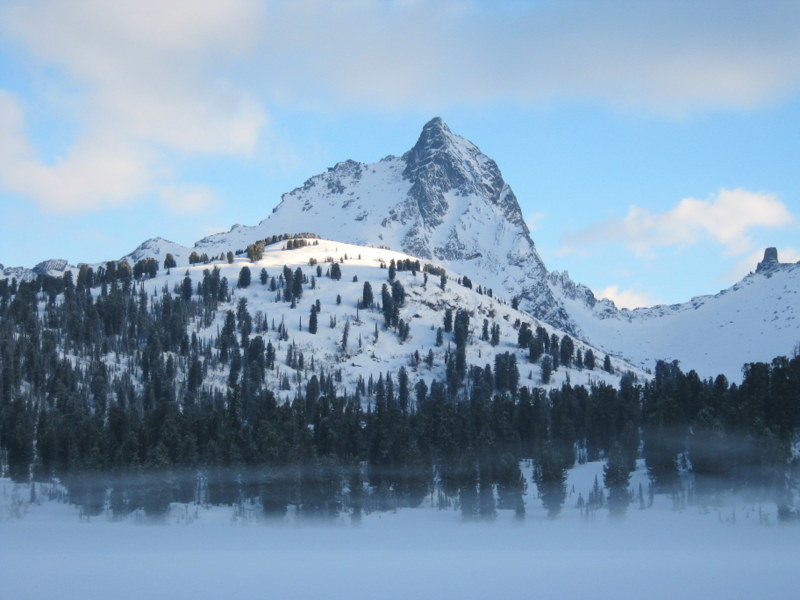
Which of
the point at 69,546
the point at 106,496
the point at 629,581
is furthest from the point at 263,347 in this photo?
the point at 629,581

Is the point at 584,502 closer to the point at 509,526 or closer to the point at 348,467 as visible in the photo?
the point at 509,526

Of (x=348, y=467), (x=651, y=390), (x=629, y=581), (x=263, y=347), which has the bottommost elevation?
(x=629, y=581)

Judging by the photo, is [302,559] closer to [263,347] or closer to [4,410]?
[4,410]

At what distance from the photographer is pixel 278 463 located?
107812mm

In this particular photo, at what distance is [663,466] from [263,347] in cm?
11408

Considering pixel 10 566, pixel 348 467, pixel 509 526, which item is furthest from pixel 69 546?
pixel 509 526

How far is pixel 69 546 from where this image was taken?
92.1 m

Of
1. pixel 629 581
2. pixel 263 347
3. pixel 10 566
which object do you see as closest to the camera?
pixel 629 581

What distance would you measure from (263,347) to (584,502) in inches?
4271

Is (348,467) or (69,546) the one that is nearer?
(69,546)

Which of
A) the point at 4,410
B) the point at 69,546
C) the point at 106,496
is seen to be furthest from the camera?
the point at 4,410

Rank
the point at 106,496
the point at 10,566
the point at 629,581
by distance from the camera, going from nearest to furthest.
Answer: the point at 629,581 < the point at 10,566 < the point at 106,496

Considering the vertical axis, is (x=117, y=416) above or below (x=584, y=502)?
above

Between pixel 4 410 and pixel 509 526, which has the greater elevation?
pixel 4 410
